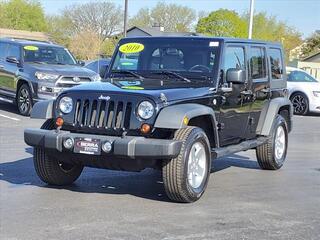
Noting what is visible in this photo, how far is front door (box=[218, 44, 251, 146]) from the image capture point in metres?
7.43

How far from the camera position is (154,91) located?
641 cm

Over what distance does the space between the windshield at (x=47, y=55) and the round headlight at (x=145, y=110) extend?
376 inches

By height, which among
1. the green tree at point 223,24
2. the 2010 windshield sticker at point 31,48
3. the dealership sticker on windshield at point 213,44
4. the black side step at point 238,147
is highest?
the green tree at point 223,24

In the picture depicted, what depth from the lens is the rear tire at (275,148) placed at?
8758 mm

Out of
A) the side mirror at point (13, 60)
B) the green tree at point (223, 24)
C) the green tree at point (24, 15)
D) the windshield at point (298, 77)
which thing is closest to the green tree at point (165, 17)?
the green tree at point (223, 24)

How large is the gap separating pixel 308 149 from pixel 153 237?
7.07m

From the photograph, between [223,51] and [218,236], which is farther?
[223,51]

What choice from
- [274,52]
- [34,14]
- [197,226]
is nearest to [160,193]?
[197,226]

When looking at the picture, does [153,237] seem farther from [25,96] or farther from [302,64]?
[302,64]

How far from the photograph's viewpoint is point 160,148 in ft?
19.5

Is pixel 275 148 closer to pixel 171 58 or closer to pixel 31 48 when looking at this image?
pixel 171 58

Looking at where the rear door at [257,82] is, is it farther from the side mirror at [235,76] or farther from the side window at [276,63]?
the side mirror at [235,76]

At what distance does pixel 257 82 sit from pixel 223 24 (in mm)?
59999

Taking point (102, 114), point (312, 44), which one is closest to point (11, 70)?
point (102, 114)
